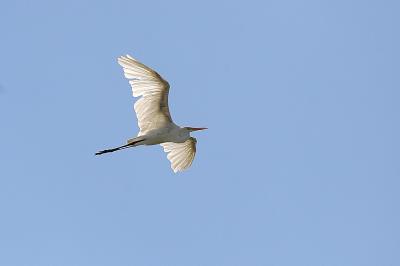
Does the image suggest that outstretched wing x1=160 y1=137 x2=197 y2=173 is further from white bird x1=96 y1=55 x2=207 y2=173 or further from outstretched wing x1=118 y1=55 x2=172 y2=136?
outstretched wing x1=118 y1=55 x2=172 y2=136

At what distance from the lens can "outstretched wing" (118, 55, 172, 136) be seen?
21578mm

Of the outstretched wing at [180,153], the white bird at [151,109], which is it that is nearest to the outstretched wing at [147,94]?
the white bird at [151,109]

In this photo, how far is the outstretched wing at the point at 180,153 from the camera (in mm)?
24328

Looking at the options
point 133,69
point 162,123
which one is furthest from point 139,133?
point 133,69

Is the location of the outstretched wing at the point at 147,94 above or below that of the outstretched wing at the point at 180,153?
above

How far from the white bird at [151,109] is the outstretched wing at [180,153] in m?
0.34

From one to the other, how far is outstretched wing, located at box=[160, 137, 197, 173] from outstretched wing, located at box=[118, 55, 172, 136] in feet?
5.12

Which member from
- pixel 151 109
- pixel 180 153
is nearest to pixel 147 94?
pixel 151 109

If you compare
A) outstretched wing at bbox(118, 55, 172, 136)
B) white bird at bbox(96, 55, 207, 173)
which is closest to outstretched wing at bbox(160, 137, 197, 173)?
white bird at bbox(96, 55, 207, 173)

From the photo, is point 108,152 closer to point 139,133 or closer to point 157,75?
point 139,133

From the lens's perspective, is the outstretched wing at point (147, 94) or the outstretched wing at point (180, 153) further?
the outstretched wing at point (180, 153)

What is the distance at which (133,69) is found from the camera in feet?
70.8

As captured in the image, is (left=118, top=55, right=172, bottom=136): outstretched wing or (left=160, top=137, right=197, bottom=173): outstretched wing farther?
(left=160, top=137, right=197, bottom=173): outstretched wing

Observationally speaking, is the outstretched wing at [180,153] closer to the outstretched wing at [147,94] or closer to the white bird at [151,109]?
the white bird at [151,109]
